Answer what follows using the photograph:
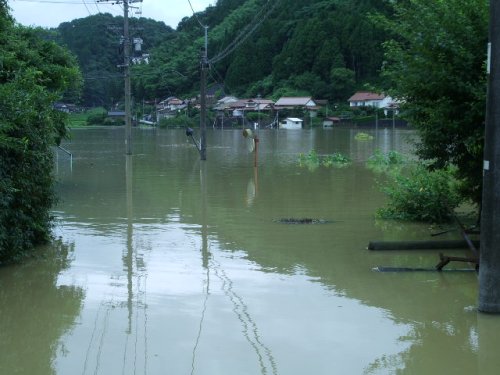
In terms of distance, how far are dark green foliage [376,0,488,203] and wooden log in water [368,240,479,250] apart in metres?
1.06

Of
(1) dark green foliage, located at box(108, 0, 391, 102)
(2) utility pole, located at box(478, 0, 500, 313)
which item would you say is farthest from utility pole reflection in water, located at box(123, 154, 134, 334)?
(1) dark green foliage, located at box(108, 0, 391, 102)

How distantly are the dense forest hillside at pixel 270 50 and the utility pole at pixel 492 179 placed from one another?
312 feet

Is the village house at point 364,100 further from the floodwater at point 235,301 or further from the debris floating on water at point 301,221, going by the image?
the debris floating on water at point 301,221

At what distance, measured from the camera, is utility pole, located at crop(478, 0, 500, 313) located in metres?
6.89

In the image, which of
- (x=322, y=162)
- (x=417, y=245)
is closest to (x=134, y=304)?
(x=417, y=245)

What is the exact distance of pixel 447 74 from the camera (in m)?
9.58

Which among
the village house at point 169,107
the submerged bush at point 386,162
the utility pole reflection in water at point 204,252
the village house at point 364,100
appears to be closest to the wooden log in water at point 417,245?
the utility pole reflection in water at point 204,252

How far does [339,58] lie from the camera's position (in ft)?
371

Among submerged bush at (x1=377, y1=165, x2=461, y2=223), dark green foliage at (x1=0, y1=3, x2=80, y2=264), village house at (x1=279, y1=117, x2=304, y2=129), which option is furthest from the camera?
village house at (x1=279, y1=117, x2=304, y2=129)

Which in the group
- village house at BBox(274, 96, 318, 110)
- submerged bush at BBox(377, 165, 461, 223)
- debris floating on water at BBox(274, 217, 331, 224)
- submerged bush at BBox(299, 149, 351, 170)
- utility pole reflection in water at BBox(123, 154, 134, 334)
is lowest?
utility pole reflection in water at BBox(123, 154, 134, 334)

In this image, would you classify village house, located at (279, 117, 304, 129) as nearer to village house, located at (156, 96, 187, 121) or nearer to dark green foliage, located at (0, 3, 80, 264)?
village house, located at (156, 96, 187, 121)

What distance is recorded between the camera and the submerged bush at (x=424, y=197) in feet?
44.0

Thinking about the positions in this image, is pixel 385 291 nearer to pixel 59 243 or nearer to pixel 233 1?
pixel 59 243

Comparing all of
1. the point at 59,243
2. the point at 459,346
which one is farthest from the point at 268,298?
the point at 59,243
